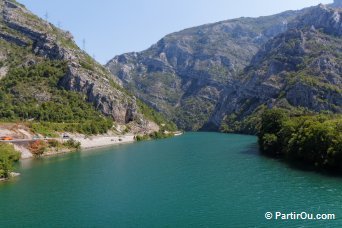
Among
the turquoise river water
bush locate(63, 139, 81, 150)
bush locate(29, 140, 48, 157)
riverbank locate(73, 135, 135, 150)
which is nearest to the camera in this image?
the turquoise river water

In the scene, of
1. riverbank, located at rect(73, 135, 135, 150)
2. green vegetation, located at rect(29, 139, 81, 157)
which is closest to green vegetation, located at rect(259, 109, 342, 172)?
green vegetation, located at rect(29, 139, 81, 157)

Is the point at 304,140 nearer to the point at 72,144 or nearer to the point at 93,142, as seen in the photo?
the point at 72,144

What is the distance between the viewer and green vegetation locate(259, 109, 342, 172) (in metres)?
88.9

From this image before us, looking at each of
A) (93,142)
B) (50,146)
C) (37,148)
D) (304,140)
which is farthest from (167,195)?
(93,142)

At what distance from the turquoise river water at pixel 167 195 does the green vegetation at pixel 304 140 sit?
19.1 feet

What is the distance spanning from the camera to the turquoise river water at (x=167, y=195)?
58438mm

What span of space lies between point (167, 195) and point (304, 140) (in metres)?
46.0

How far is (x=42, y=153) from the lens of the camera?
468 ft

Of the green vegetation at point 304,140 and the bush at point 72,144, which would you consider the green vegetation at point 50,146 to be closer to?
the bush at point 72,144

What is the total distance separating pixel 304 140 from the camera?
333ft

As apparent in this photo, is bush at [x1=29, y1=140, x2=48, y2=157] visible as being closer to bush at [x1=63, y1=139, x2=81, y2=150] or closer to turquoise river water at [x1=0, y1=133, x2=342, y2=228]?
bush at [x1=63, y1=139, x2=81, y2=150]

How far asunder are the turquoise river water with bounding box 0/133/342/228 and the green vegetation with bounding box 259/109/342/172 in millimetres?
5831

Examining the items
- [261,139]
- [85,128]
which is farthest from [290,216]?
[85,128]

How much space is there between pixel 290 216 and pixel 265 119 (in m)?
87.4
